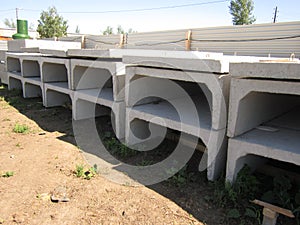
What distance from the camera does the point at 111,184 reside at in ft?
9.51

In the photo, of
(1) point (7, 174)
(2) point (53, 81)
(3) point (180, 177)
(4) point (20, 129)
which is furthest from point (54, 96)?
(3) point (180, 177)

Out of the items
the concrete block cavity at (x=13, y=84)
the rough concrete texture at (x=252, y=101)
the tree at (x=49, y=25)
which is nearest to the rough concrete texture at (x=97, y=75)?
the rough concrete texture at (x=252, y=101)

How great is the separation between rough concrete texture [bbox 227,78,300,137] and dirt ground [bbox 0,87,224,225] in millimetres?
826

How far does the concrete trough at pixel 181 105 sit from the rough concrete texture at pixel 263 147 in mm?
225

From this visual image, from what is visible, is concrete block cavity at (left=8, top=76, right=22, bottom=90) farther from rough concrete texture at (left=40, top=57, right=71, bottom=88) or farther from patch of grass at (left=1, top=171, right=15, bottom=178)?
patch of grass at (left=1, top=171, right=15, bottom=178)

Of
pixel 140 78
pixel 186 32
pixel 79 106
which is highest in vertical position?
pixel 186 32

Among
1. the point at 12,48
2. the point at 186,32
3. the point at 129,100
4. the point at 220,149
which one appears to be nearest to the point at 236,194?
the point at 220,149

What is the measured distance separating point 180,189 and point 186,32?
8.26 metres

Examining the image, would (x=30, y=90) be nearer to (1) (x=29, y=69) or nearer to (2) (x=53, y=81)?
(1) (x=29, y=69)

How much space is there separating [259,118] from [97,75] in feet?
11.5

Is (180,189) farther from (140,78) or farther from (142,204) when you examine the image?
(140,78)

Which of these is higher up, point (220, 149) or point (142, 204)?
point (220, 149)

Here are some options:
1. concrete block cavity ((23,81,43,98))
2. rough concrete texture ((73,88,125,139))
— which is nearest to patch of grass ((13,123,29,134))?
rough concrete texture ((73,88,125,139))

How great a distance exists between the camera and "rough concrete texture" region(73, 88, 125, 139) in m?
4.03
